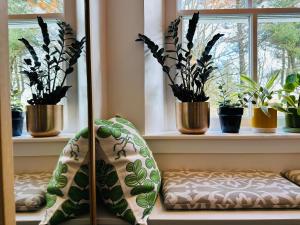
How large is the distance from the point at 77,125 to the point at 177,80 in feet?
2.99

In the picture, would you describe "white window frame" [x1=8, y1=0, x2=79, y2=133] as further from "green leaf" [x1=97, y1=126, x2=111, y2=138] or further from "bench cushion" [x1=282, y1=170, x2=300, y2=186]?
"bench cushion" [x1=282, y1=170, x2=300, y2=186]

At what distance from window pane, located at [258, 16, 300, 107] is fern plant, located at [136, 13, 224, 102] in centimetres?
35

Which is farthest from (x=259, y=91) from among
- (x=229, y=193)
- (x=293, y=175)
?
(x=229, y=193)

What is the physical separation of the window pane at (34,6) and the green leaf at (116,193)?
1.88 ft

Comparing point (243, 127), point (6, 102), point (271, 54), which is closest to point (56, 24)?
point (6, 102)

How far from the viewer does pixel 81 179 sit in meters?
0.94

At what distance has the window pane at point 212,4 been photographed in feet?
5.57

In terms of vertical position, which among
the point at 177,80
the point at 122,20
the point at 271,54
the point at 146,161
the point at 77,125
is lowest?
the point at 146,161

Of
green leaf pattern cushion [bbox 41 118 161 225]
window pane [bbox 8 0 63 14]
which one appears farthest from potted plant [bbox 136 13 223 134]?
window pane [bbox 8 0 63 14]

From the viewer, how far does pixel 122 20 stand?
1479 mm

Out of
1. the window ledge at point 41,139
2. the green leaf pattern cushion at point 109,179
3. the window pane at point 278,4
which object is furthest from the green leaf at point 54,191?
the window pane at point 278,4

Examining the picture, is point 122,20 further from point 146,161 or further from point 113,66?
point 146,161

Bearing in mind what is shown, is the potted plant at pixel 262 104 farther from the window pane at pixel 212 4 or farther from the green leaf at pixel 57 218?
the green leaf at pixel 57 218

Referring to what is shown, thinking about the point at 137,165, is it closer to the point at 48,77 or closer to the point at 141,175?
the point at 141,175
